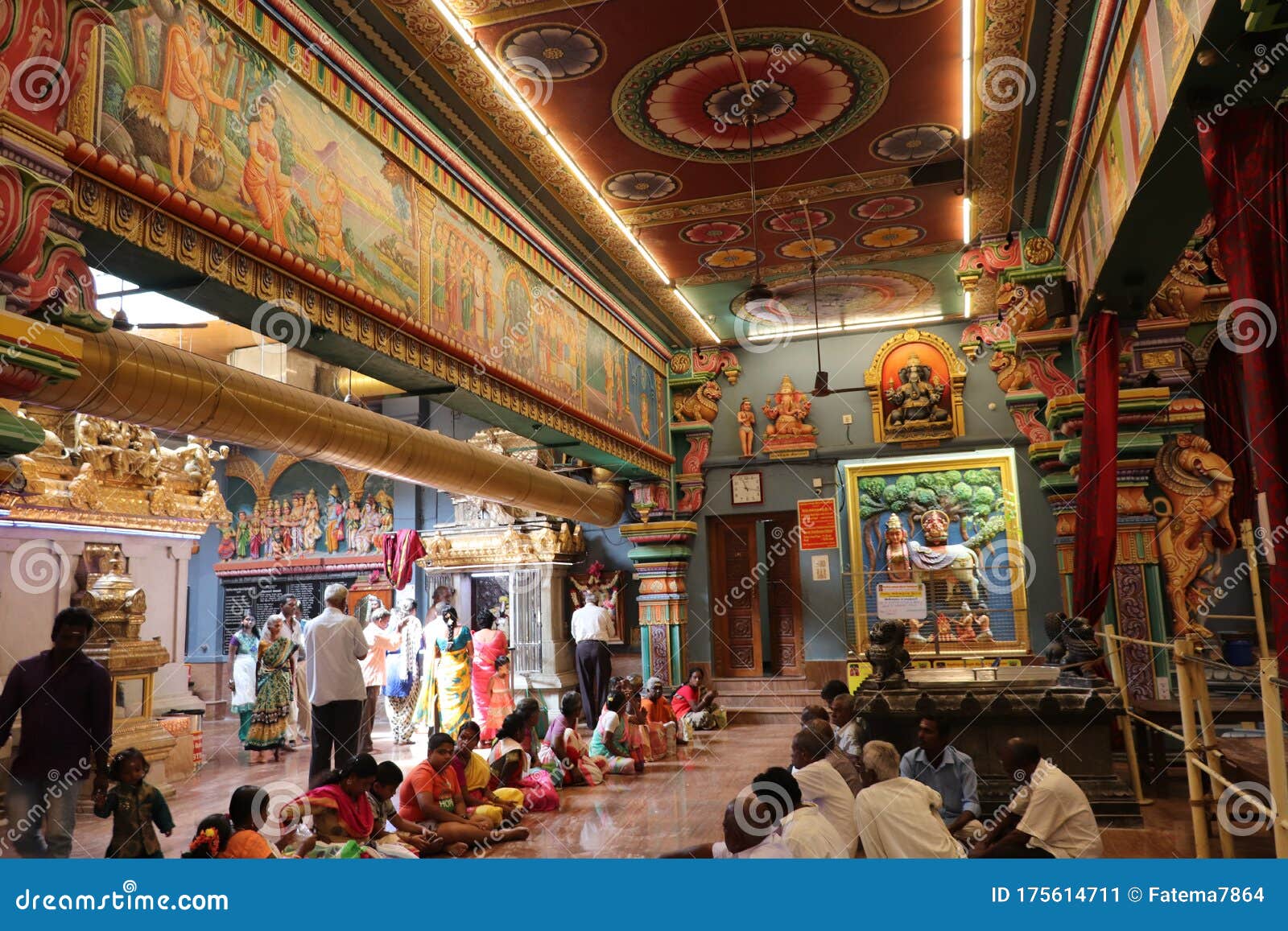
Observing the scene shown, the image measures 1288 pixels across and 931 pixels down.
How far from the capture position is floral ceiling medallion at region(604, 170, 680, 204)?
22.8 ft

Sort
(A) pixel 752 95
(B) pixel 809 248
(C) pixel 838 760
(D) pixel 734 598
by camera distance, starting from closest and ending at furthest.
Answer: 1. (C) pixel 838 760
2. (A) pixel 752 95
3. (B) pixel 809 248
4. (D) pixel 734 598

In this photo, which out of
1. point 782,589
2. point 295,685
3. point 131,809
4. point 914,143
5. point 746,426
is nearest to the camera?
point 131,809

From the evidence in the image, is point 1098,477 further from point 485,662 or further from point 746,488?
point 746,488

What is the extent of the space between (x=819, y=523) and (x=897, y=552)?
106cm

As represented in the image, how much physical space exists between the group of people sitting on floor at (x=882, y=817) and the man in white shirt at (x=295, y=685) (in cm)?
601

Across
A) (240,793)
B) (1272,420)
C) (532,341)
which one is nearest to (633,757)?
(532,341)

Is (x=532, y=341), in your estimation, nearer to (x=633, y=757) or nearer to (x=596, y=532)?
(x=633, y=757)

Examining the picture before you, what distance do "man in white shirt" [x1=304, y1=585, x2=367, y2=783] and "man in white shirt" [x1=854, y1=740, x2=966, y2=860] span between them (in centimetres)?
354

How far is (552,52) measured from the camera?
525cm

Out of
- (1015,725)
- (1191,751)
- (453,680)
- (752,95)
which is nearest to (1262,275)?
(1191,751)

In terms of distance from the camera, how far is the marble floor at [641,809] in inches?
194

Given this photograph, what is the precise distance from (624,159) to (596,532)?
622 cm

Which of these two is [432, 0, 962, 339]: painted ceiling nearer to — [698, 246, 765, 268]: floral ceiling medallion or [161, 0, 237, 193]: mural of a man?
[698, 246, 765, 268]: floral ceiling medallion

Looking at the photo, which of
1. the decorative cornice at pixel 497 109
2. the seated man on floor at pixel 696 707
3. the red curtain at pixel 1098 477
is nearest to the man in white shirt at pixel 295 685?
the seated man on floor at pixel 696 707
